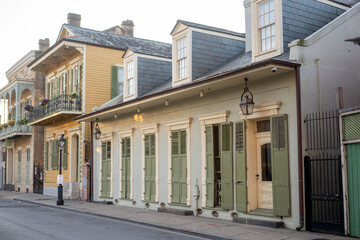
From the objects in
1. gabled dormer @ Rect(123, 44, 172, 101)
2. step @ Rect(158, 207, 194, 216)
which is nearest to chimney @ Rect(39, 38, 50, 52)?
gabled dormer @ Rect(123, 44, 172, 101)

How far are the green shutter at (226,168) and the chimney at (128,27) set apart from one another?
1977cm

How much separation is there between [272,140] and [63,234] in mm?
5680

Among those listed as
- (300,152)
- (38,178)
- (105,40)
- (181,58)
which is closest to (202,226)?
(300,152)

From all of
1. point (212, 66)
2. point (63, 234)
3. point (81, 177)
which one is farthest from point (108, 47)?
point (63, 234)

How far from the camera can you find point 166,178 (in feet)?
53.4

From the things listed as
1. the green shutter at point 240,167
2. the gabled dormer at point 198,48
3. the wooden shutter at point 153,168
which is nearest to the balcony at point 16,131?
the wooden shutter at point 153,168

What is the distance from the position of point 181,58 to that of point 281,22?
15.6ft

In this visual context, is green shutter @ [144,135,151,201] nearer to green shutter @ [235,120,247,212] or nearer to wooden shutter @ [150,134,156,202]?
wooden shutter @ [150,134,156,202]

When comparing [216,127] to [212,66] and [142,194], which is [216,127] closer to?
[212,66]

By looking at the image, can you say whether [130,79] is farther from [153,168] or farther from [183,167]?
[183,167]

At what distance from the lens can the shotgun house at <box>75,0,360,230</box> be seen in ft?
37.6

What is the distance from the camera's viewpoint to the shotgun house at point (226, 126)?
1147 cm

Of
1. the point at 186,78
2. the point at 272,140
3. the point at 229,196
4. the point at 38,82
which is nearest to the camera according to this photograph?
the point at 272,140

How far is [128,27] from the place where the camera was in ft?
104
